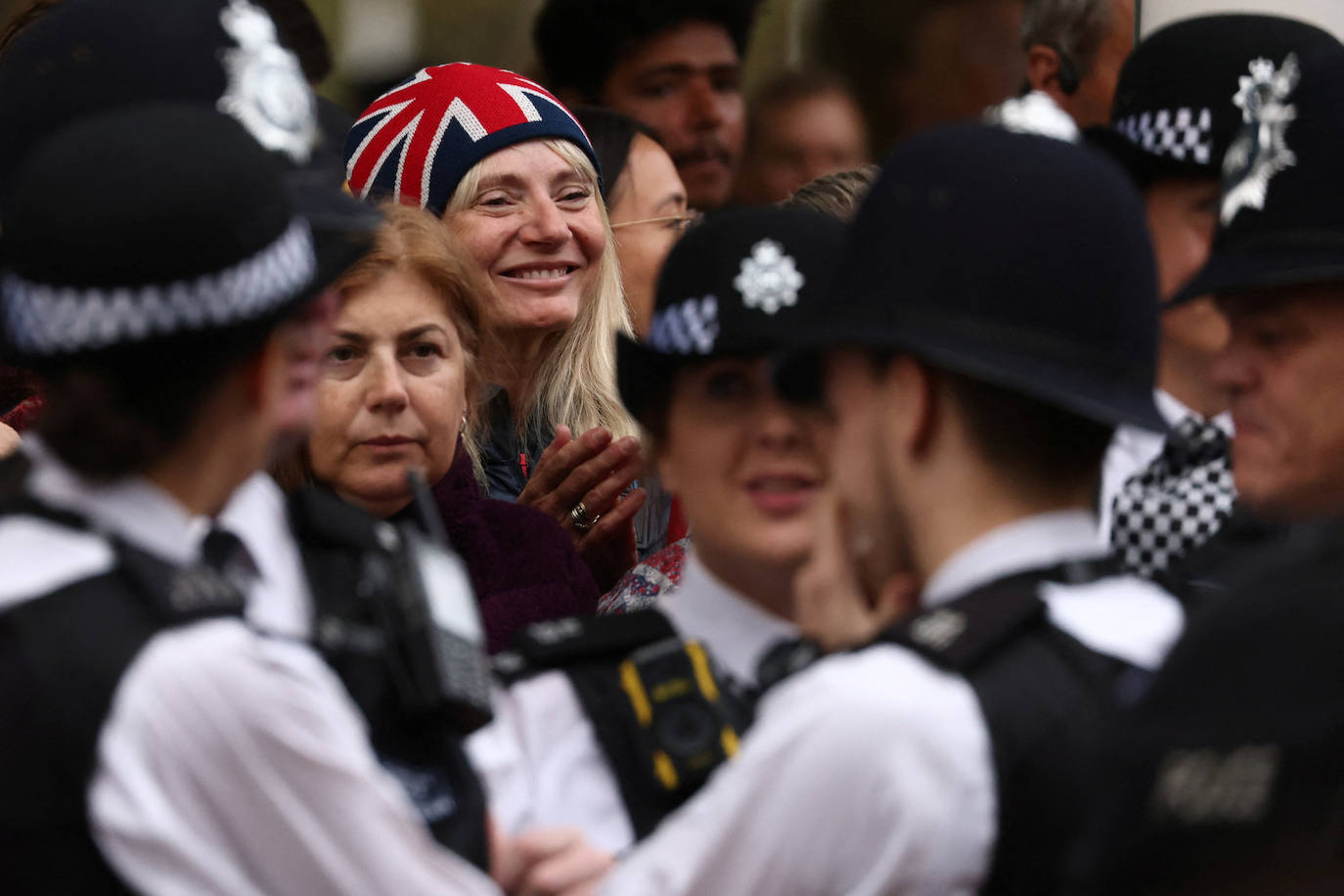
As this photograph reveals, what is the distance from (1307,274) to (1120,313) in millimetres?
760

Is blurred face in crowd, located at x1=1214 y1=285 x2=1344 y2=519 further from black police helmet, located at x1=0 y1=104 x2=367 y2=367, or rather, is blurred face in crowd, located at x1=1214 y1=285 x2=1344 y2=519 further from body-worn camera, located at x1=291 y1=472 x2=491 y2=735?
black police helmet, located at x1=0 y1=104 x2=367 y2=367

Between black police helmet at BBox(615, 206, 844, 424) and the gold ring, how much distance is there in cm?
109

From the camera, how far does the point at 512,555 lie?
3.79 meters

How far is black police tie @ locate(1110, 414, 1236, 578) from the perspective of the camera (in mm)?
3311

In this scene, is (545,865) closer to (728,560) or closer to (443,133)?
(728,560)

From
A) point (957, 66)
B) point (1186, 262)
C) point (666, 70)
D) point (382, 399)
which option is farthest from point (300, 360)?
point (957, 66)

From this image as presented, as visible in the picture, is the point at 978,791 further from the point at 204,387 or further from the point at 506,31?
the point at 506,31

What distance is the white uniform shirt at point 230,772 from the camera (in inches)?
79.2

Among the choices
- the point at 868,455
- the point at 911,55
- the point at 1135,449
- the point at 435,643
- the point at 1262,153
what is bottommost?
the point at 1135,449

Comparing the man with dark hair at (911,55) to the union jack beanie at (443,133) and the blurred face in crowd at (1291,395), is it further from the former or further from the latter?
the blurred face in crowd at (1291,395)

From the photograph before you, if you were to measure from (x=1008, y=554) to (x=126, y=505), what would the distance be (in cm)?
103

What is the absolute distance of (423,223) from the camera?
3.77 metres

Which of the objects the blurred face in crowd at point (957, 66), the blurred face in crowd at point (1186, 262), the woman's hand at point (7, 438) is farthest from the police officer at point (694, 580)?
the blurred face in crowd at point (957, 66)

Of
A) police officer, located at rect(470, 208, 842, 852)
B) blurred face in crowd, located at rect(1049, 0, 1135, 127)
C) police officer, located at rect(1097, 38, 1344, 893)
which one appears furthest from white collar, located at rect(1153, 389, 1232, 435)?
police officer, located at rect(1097, 38, 1344, 893)
